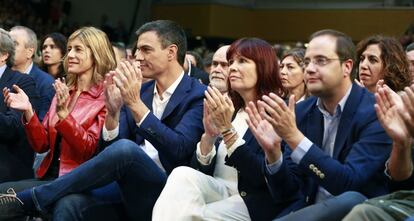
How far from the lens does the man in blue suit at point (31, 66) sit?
189 inches

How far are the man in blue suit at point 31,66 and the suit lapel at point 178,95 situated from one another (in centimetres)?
102

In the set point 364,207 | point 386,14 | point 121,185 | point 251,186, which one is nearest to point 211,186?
point 251,186

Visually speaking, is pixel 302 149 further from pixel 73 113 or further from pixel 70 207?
pixel 73 113

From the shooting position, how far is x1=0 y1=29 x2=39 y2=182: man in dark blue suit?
4.32m

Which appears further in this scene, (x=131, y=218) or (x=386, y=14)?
(x=386, y=14)

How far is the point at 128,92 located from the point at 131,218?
63cm

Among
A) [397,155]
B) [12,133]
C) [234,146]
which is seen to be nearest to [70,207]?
[234,146]

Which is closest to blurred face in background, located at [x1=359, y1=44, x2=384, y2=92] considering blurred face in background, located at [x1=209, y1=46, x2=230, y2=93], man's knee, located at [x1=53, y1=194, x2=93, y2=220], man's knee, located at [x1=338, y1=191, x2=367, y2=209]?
blurred face in background, located at [x1=209, y1=46, x2=230, y2=93]

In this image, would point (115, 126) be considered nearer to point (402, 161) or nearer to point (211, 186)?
point (211, 186)

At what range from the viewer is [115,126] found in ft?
12.7

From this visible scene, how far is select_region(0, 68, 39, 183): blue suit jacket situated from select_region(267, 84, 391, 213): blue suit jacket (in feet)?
5.68

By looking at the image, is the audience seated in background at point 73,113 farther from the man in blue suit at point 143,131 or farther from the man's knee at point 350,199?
the man's knee at point 350,199

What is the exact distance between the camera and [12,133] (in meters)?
4.33

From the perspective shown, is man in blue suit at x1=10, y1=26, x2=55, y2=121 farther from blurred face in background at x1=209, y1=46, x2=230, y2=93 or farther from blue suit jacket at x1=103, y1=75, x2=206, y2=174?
blurred face in background at x1=209, y1=46, x2=230, y2=93
